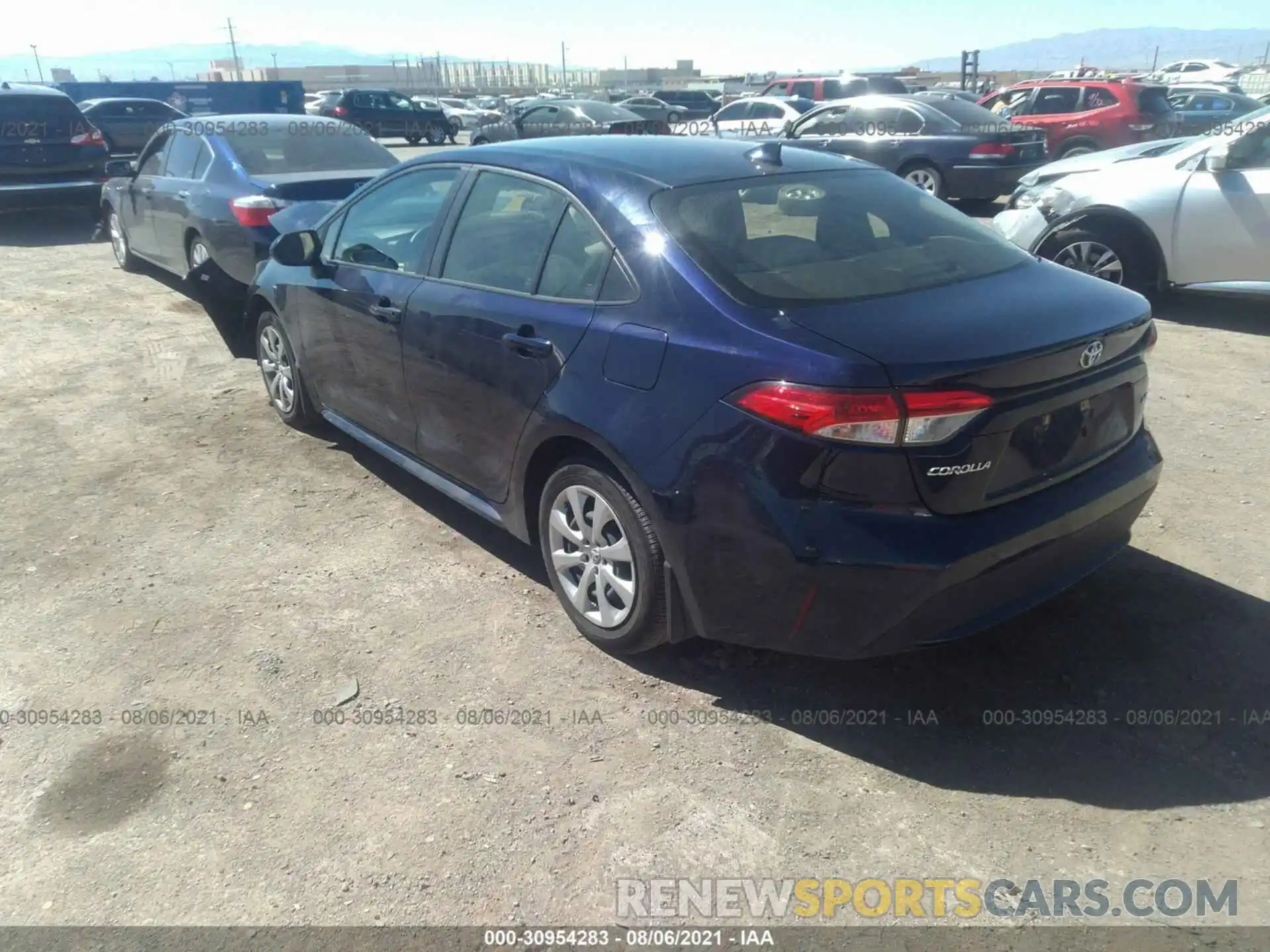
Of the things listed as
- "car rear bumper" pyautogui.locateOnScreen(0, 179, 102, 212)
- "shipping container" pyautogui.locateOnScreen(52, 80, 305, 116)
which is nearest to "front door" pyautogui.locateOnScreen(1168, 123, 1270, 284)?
"car rear bumper" pyautogui.locateOnScreen(0, 179, 102, 212)

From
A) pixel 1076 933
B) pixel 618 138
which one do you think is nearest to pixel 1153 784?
pixel 1076 933

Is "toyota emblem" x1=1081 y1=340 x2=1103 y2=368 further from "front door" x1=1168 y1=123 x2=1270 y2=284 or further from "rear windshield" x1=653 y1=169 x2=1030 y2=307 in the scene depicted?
"front door" x1=1168 y1=123 x2=1270 y2=284

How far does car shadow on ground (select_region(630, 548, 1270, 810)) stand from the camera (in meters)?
2.83

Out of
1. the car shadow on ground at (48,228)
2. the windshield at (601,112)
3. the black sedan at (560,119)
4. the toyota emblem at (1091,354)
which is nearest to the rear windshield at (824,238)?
the toyota emblem at (1091,354)

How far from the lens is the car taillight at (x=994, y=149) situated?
12477mm

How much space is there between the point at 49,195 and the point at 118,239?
2.70 m

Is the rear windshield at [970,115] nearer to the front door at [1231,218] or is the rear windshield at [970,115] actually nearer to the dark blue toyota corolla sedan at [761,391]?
the front door at [1231,218]

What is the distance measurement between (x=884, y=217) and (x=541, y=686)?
206 centimetres

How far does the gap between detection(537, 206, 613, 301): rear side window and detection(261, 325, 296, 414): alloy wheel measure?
2448 mm

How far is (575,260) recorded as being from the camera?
336 centimetres

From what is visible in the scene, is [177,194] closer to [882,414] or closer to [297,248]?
[297,248]

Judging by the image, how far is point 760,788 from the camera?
2816 mm

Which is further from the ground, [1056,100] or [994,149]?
[1056,100]

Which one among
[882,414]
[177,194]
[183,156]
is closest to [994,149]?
[183,156]
